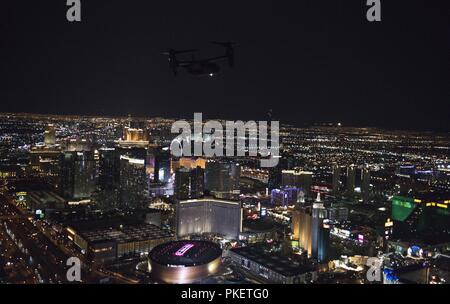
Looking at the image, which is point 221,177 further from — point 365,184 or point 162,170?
point 365,184

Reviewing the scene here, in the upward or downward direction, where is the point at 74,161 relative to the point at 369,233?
upward

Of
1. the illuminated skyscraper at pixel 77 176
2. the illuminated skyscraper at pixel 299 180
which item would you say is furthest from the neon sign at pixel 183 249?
the illuminated skyscraper at pixel 77 176

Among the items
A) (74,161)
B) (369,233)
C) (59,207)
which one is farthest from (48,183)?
(369,233)

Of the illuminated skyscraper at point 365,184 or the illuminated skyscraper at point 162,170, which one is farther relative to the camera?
the illuminated skyscraper at point 162,170

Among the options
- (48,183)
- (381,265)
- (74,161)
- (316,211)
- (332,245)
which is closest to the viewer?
(381,265)

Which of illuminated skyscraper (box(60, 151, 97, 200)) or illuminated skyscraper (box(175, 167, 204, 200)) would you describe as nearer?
illuminated skyscraper (box(175, 167, 204, 200))

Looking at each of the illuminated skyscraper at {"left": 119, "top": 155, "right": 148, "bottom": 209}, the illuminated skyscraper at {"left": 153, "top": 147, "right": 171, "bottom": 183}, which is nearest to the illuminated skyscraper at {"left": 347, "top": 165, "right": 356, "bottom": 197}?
the illuminated skyscraper at {"left": 153, "top": 147, "right": 171, "bottom": 183}

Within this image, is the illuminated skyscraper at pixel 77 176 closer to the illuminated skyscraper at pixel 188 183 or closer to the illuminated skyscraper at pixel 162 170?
the illuminated skyscraper at pixel 162 170

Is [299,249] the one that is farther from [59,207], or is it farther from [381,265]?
[59,207]

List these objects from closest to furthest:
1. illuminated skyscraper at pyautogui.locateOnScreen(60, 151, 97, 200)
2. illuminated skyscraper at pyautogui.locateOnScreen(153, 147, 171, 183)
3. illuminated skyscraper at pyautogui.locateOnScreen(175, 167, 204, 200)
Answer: illuminated skyscraper at pyautogui.locateOnScreen(175, 167, 204, 200) < illuminated skyscraper at pyautogui.locateOnScreen(60, 151, 97, 200) < illuminated skyscraper at pyautogui.locateOnScreen(153, 147, 171, 183)

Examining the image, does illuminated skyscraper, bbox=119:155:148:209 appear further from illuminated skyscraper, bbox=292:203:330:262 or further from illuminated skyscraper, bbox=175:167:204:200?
illuminated skyscraper, bbox=292:203:330:262

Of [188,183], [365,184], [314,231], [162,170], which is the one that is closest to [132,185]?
[188,183]
